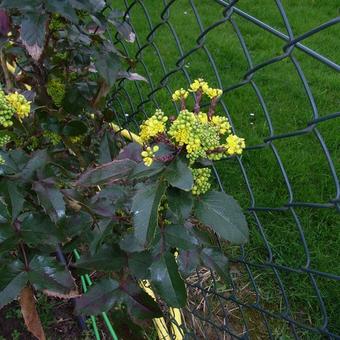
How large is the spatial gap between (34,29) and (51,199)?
399mm

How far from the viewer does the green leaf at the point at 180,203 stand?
0.87 meters

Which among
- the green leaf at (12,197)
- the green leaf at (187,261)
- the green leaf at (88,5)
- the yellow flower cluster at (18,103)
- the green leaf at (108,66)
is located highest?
the green leaf at (88,5)

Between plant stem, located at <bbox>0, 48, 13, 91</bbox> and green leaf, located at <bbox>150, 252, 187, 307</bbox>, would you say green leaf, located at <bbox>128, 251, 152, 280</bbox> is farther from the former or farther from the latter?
plant stem, located at <bbox>0, 48, 13, 91</bbox>

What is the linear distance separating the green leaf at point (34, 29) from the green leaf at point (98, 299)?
22.4 inches

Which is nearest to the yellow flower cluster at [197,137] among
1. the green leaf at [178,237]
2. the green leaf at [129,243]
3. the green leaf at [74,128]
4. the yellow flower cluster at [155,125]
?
the yellow flower cluster at [155,125]

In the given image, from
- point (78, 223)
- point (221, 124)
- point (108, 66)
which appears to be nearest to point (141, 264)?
point (78, 223)

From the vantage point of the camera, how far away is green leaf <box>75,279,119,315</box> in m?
1.14

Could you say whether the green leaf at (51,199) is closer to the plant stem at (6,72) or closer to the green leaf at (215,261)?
the green leaf at (215,261)

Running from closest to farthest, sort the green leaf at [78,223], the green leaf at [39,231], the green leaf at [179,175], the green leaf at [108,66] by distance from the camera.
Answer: the green leaf at [179,175] < the green leaf at [39,231] < the green leaf at [78,223] < the green leaf at [108,66]

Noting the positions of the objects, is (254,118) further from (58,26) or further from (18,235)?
(18,235)

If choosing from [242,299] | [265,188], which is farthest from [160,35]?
[242,299]

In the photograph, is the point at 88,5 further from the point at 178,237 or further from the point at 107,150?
the point at 178,237

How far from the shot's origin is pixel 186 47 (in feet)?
11.9

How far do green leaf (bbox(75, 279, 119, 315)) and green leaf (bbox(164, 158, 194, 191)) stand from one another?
0.46 meters
